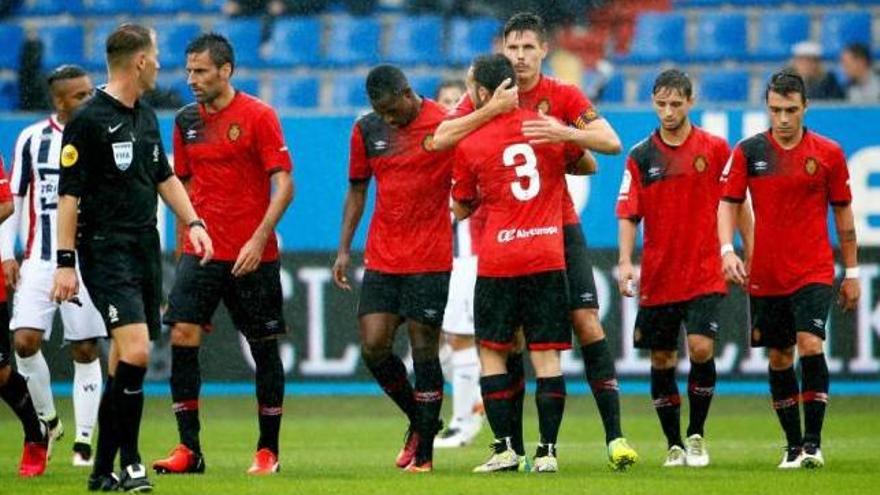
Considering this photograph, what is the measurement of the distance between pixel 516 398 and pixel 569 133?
1.70 metres

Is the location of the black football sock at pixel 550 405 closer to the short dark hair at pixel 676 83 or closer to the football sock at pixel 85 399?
the short dark hair at pixel 676 83

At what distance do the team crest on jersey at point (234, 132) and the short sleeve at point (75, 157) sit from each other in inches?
65.2

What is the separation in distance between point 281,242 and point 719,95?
5.71 metres

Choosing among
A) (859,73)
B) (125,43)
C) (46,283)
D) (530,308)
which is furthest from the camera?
(859,73)

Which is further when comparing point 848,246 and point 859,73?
point 859,73

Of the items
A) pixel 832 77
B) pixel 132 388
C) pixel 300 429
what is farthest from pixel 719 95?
pixel 132 388

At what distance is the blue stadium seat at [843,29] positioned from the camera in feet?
70.9

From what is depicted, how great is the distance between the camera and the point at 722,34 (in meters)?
22.2

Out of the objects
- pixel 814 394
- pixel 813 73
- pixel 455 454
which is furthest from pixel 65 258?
pixel 813 73

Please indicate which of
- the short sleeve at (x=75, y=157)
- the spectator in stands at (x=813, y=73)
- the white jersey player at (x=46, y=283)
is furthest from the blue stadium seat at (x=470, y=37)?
the short sleeve at (x=75, y=157)

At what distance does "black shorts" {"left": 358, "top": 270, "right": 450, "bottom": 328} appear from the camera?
38.5ft

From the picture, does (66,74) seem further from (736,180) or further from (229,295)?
(736,180)

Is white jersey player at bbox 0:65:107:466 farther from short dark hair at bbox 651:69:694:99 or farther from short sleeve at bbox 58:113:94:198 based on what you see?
short dark hair at bbox 651:69:694:99

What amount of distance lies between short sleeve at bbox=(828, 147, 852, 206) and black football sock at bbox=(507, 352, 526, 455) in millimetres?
2100
